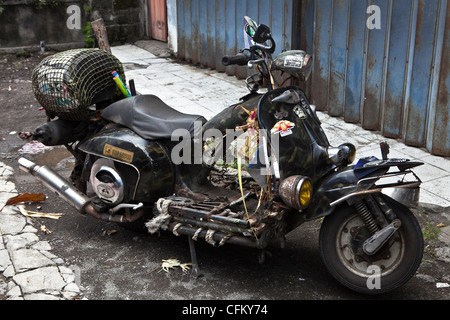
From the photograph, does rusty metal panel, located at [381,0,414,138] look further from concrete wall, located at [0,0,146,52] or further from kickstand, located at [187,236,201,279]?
concrete wall, located at [0,0,146,52]

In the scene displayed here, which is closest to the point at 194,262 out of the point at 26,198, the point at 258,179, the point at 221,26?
the point at 258,179

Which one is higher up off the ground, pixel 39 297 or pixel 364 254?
pixel 364 254

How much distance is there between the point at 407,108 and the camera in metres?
6.00

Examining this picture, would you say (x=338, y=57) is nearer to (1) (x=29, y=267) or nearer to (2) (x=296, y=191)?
(2) (x=296, y=191)

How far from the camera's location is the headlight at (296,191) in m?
3.45

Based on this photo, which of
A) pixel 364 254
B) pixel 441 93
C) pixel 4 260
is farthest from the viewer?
pixel 441 93

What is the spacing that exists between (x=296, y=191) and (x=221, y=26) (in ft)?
19.2

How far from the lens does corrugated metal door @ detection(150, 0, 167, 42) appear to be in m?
11.0

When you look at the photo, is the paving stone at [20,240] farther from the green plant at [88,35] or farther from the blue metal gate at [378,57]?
the green plant at [88,35]

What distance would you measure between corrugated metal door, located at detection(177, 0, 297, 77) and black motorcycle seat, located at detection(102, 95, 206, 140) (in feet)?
10.8

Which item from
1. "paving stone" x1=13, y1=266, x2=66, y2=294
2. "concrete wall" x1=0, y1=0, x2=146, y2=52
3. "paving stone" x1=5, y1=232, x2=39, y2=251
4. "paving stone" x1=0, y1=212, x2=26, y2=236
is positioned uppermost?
"concrete wall" x1=0, y1=0, x2=146, y2=52

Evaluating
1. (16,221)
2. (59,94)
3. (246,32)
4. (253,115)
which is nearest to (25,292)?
(16,221)

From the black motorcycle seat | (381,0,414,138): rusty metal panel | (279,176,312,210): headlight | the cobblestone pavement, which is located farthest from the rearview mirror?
(381,0,414,138): rusty metal panel

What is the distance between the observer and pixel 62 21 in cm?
1175
